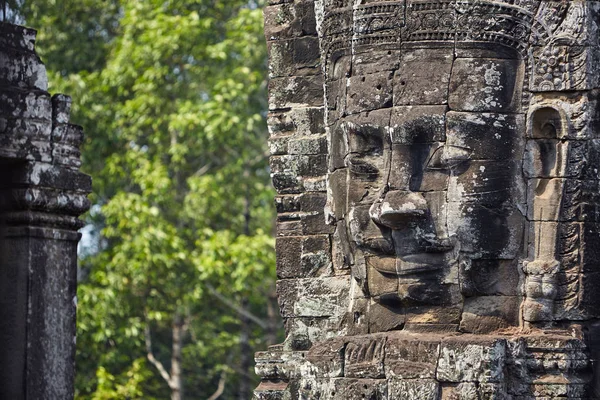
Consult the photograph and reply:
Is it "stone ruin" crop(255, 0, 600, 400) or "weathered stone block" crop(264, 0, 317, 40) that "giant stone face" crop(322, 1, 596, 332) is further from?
"weathered stone block" crop(264, 0, 317, 40)

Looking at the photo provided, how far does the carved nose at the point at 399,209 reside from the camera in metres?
9.59

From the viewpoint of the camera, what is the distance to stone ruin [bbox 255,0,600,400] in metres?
9.59

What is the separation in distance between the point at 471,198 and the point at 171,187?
38.1 feet

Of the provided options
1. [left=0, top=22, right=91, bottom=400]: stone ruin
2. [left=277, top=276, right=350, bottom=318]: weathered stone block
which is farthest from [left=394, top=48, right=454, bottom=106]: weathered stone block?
[left=0, top=22, right=91, bottom=400]: stone ruin

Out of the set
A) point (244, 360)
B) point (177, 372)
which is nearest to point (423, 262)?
point (177, 372)

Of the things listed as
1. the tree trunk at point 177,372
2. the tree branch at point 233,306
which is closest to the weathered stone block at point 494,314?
the tree branch at point 233,306

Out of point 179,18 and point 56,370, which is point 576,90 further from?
point 179,18

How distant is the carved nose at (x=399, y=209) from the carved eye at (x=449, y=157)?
9.0 inches

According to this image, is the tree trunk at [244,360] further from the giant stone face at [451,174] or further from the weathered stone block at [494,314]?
the weathered stone block at [494,314]

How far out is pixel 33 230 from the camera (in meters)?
9.91

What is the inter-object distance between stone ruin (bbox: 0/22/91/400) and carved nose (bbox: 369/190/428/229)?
2.04 meters

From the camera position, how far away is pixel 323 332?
11000 millimetres

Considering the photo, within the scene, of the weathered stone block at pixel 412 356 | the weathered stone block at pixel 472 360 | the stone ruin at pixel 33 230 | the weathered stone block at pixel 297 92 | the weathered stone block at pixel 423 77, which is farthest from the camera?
the weathered stone block at pixel 297 92

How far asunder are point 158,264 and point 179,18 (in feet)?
10.9
